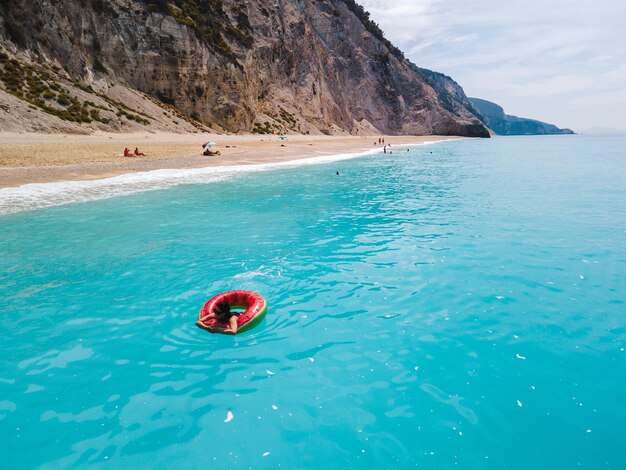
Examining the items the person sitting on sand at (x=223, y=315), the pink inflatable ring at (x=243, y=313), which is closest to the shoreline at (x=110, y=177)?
the pink inflatable ring at (x=243, y=313)

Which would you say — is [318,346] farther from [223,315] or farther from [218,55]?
[218,55]

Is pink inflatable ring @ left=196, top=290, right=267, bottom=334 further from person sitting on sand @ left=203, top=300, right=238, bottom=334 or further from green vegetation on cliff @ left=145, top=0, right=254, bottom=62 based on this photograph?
green vegetation on cliff @ left=145, top=0, right=254, bottom=62

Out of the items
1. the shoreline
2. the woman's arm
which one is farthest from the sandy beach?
the woman's arm

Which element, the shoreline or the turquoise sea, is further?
the shoreline

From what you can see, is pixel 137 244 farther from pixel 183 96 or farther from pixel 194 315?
pixel 183 96

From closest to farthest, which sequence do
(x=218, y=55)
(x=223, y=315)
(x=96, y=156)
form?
(x=223, y=315) < (x=96, y=156) < (x=218, y=55)

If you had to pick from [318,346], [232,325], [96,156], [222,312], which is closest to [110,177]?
[96,156]
